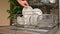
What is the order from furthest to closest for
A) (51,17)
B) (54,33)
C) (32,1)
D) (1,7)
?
(1,7)
(32,1)
(51,17)
(54,33)

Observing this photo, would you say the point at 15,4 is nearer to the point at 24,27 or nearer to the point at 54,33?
the point at 24,27

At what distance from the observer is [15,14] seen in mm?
709

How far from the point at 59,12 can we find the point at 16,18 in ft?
0.77

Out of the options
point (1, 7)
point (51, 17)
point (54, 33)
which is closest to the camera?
point (54, 33)

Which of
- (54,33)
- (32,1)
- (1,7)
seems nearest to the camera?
(54,33)

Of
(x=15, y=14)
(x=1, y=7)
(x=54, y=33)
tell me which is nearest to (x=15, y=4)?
(x=15, y=14)

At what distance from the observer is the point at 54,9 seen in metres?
0.70

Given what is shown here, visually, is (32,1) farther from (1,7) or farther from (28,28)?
(1,7)

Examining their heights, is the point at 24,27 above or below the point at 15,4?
below

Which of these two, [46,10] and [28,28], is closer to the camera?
[28,28]

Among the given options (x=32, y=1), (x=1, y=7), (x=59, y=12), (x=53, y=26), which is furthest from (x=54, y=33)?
(x=1, y=7)

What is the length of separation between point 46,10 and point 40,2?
0.19 feet

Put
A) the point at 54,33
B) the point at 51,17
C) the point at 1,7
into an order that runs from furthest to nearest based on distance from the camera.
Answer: the point at 1,7, the point at 51,17, the point at 54,33

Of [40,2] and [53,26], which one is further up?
[40,2]
